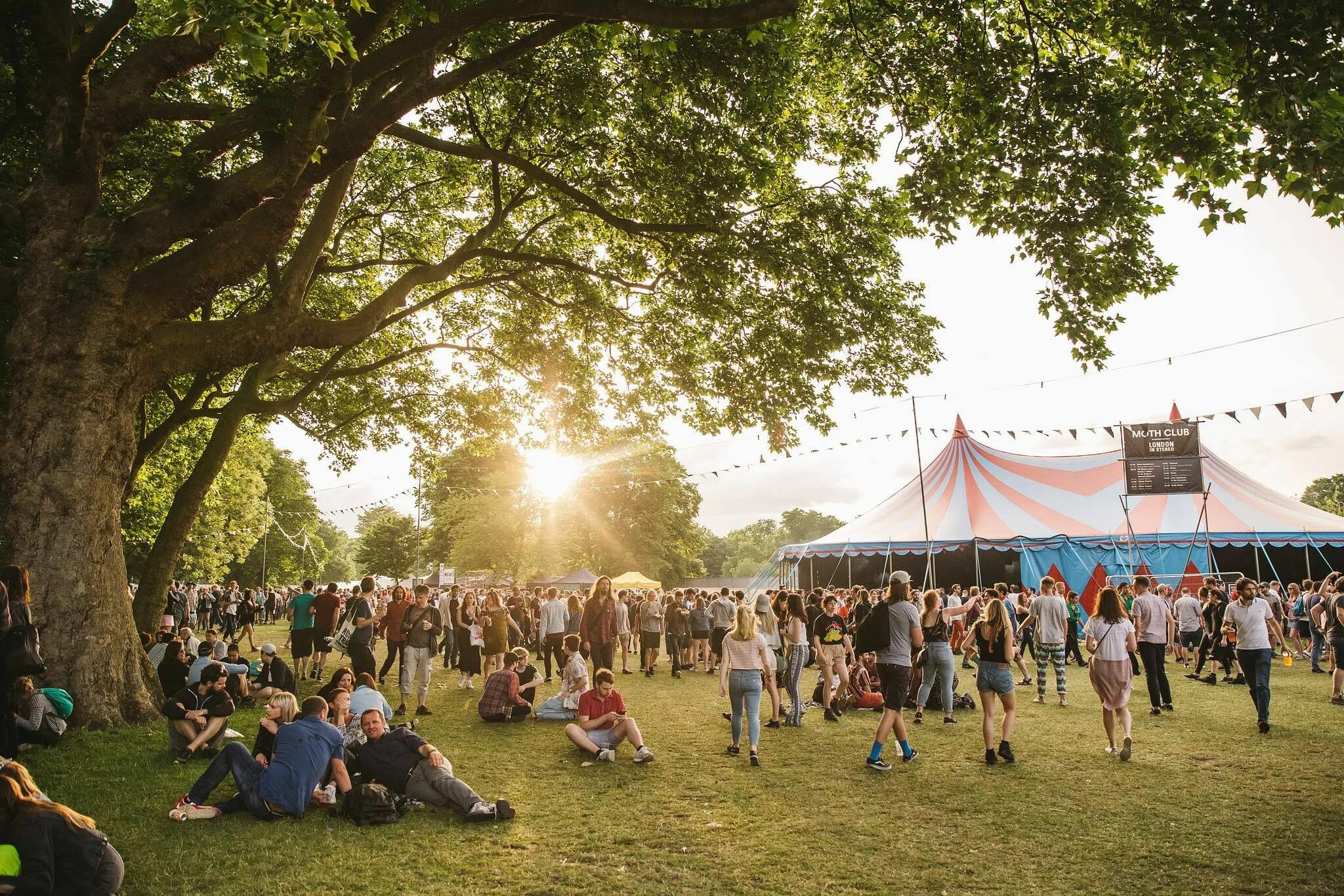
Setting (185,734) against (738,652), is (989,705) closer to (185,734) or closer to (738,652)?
(738,652)

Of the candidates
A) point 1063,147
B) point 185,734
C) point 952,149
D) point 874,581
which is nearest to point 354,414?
point 185,734

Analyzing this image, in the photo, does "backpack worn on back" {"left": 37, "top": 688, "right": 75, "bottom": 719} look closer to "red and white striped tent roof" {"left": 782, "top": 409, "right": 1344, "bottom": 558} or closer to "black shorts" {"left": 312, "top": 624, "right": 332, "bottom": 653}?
"black shorts" {"left": 312, "top": 624, "right": 332, "bottom": 653}

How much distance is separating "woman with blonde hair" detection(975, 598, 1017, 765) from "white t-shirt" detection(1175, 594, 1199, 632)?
9.78m

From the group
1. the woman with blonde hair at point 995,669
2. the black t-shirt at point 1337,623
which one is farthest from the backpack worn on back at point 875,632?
the black t-shirt at point 1337,623

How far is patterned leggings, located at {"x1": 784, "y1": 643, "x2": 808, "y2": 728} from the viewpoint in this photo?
1070 centimetres

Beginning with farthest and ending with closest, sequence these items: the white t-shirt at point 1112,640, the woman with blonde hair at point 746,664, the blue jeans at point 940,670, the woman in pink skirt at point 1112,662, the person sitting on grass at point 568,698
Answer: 1. the person sitting on grass at point 568,698
2. the blue jeans at point 940,670
3. the woman with blonde hair at point 746,664
4. the white t-shirt at point 1112,640
5. the woman in pink skirt at point 1112,662

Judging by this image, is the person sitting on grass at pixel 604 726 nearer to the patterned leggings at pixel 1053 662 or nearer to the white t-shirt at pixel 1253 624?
the patterned leggings at pixel 1053 662

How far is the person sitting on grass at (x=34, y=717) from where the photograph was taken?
726cm

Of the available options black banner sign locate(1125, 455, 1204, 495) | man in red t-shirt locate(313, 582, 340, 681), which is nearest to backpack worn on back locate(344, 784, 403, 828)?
man in red t-shirt locate(313, 582, 340, 681)

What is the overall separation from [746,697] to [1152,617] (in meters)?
5.93

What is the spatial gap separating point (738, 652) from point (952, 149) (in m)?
5.87

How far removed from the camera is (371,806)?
6.21 meters

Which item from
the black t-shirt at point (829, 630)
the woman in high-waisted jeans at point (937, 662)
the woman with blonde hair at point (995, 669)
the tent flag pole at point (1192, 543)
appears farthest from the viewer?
the tent flag pole at point (1192, 543)

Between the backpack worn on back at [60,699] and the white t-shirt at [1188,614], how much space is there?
56.6 feet
